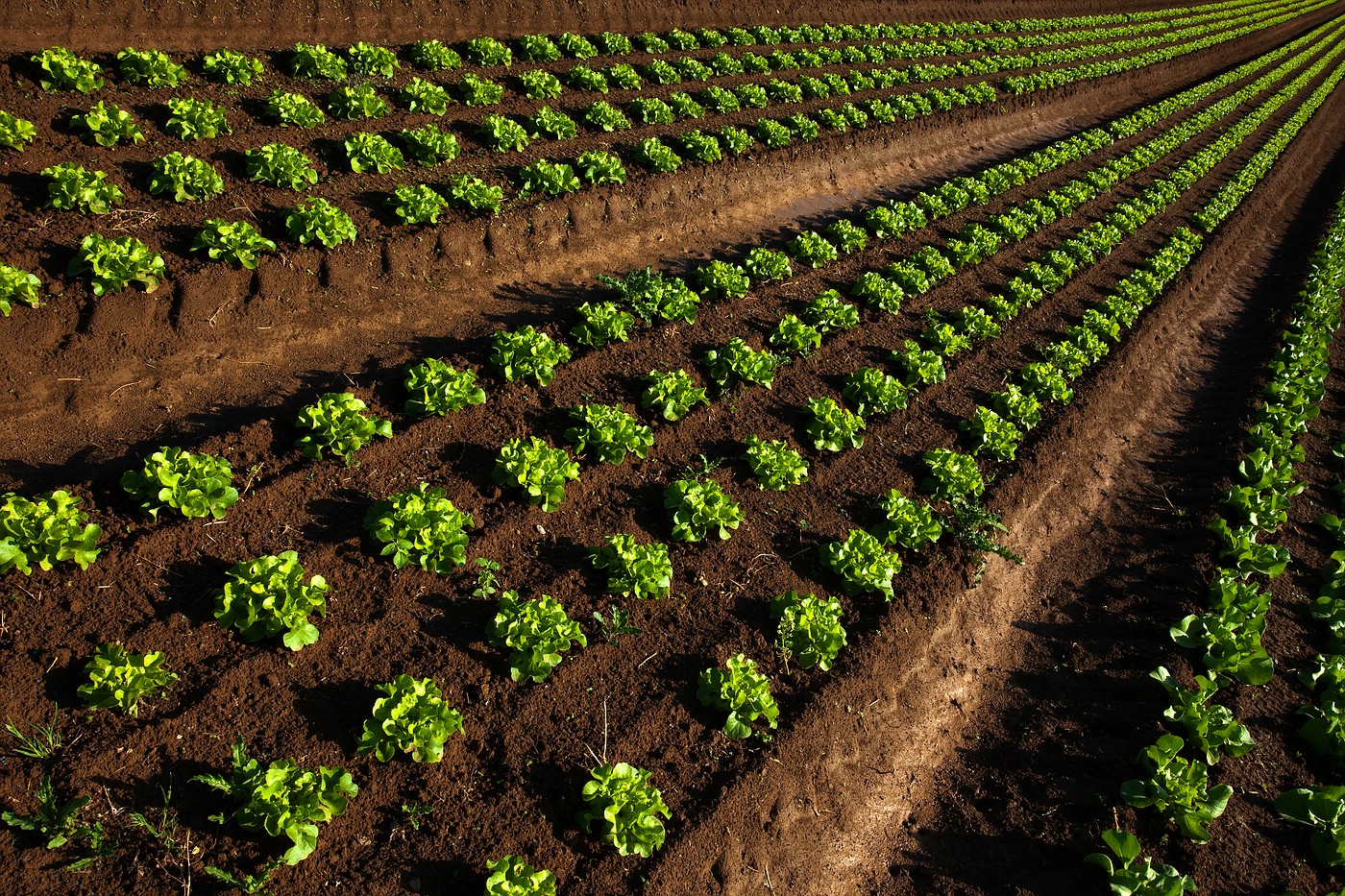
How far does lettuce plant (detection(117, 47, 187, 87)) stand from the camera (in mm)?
12180

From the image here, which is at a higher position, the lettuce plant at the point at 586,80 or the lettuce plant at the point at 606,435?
the lettuce plant at the point at 586,80

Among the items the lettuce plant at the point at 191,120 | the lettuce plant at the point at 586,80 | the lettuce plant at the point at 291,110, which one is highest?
the lettuce plant at the point at 586,80

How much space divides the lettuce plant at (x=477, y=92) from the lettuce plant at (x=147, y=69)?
18.4ft

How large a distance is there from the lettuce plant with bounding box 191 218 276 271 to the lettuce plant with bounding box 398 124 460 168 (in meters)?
4.18

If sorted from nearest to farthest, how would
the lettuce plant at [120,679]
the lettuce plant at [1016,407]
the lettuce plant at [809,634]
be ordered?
1. the lettuce plant at [120,679]
2. the lettuce plant at [809,634]
3. the lettuce plant at [1016,407]

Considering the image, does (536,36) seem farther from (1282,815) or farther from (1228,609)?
(1282,815)

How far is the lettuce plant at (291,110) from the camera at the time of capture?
498 inches

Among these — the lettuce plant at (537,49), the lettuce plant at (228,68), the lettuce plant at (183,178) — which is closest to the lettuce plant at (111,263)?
the lettuce plant at (183,178)

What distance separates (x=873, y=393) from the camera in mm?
11281

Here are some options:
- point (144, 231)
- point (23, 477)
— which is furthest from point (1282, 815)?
point (144, 231)

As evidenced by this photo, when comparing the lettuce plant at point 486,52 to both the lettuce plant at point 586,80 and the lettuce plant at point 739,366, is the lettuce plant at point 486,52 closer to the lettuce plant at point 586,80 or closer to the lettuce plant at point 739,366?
the lettuce plant at point 586,80

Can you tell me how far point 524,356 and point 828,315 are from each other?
19.9ft

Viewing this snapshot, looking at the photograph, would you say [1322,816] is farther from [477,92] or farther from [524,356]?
[477,92]

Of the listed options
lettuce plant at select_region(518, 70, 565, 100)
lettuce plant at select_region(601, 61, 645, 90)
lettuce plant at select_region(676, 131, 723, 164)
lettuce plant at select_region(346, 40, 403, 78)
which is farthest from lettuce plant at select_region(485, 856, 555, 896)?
lettuce plant at select_region(601, 61, 645, 90)
